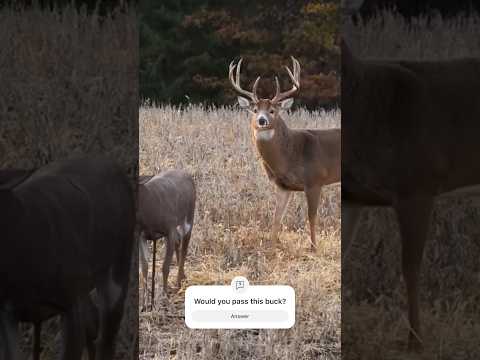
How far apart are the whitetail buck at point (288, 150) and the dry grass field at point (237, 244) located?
4 centimetres

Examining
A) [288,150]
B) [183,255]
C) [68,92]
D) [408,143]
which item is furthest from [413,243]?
[68,92]

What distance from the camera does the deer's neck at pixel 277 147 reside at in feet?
15.1

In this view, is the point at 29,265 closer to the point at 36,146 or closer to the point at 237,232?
the point at 36,146

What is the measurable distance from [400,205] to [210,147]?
101 cm

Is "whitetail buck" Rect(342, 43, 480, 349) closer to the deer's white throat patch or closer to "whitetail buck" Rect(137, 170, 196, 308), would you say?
the deer's white throat patch

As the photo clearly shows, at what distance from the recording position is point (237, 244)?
4.58 m

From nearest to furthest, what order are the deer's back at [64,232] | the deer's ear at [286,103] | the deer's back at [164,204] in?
the deer's back at [64,232] → the deer's back at [164,204] → the deer's ear at [286,103]

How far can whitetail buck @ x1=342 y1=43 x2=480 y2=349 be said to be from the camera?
4.45m

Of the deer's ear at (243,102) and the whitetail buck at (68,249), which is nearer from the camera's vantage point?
the whitetail buck at (68,249)

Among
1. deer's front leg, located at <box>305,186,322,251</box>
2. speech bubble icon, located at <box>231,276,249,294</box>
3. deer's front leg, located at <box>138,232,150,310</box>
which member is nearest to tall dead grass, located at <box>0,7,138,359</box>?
deer's front leg, located at <box>138,232,150,310</box>

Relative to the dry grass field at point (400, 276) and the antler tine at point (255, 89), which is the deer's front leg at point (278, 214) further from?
the antler tine at point (255, 89)

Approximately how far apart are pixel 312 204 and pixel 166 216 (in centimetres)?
74

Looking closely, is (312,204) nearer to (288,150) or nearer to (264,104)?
(288,150)
